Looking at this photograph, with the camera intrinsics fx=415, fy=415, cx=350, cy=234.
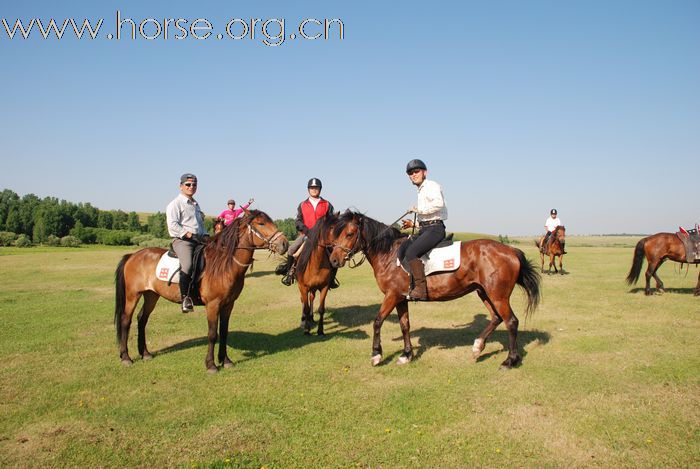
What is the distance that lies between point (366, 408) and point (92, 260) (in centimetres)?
2901

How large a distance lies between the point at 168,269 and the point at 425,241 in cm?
452

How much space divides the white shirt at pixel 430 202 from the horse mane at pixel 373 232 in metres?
0.70

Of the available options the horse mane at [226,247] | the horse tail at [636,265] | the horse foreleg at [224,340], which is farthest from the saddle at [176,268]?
the horse tail at [636,265]

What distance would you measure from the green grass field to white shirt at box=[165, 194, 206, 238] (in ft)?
7.79

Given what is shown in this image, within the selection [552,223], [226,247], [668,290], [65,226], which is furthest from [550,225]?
[65,226]

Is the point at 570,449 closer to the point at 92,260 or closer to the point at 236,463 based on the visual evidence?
the point at 236,463

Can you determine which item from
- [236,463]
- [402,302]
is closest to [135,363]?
[236,463]

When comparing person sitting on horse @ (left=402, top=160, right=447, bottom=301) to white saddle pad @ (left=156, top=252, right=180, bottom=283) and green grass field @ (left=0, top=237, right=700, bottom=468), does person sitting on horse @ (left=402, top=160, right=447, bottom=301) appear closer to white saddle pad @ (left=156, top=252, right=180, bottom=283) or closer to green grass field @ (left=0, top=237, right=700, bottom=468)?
green grass field @ (left=0, top=237, right=700, bottom=468)

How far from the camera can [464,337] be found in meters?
9.12

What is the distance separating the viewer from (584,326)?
976 cm

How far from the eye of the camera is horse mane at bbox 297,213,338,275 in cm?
778

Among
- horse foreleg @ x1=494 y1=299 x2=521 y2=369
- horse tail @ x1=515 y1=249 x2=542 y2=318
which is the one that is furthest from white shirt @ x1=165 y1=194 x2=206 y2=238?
horse tail @ x1=515 y1=249 x2=542 y2=318

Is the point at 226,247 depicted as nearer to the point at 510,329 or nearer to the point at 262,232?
the point at 262,232

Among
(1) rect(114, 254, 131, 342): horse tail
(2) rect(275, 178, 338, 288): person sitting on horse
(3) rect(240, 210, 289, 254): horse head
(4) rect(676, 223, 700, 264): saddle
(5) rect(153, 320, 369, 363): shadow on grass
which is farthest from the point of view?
(4) rect(676, 223, 700, 264): saddle
